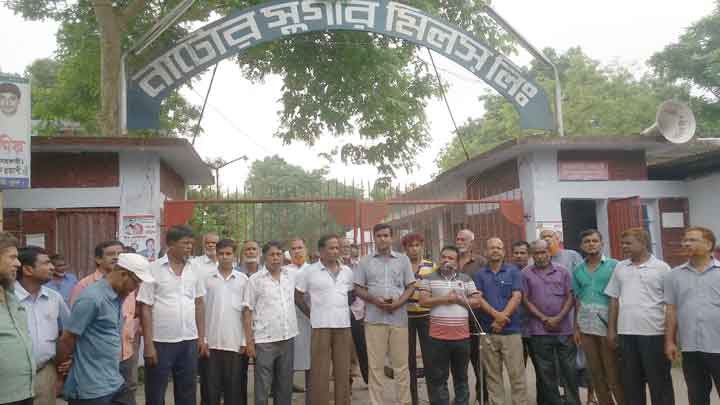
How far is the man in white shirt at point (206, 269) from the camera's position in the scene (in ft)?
17.5

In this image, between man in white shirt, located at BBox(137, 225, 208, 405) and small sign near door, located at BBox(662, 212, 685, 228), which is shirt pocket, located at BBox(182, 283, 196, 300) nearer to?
man in white shirt, located at BBox(137, 225, 208, 405)

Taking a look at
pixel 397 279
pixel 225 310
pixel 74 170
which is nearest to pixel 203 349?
pixel 225 310

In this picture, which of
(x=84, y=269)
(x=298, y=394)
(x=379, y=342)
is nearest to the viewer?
(x=379, y=342)

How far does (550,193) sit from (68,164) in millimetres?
6736

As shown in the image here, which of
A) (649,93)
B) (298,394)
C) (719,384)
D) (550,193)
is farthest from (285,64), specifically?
(649,93)

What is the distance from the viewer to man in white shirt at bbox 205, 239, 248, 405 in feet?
17.3

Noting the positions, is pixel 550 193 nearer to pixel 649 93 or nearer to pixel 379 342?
pixel 379 342

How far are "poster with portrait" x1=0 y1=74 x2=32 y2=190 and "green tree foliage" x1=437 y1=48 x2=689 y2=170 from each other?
19758mm

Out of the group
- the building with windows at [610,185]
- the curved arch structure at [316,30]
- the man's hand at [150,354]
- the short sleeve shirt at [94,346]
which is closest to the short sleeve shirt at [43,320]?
the short sleeve shirt at [94,346]

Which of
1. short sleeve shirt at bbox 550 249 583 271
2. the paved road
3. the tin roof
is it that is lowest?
the paved road

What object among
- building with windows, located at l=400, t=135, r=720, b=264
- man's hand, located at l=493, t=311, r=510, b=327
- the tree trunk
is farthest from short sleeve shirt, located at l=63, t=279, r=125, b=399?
the tree trunk

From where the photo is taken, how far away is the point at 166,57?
30.1 ft

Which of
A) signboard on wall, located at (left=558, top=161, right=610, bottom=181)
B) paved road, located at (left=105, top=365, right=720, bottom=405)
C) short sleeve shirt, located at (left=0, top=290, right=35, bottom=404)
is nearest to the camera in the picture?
short sleeve shirt, located at (left=0, top=290, right=35, bottom=404)

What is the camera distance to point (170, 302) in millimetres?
4836
